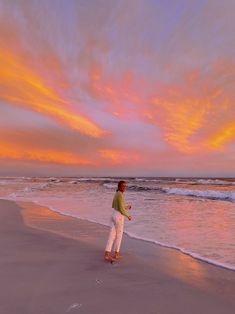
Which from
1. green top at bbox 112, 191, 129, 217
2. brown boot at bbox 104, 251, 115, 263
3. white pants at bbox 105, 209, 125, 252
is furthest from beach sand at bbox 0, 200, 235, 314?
green top at bbox 112, 191, 129, 217

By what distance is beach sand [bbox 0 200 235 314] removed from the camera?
482 cm

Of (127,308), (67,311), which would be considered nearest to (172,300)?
(127,308)

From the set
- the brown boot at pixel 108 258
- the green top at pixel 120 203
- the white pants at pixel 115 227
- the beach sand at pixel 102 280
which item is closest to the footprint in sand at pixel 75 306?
the beach sand at pixel 102 280

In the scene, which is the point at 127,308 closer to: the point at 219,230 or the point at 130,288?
the point at 130,288

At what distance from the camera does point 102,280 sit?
6031mm

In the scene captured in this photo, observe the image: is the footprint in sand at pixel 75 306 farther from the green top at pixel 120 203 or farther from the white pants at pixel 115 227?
the green top at pixel 120 203

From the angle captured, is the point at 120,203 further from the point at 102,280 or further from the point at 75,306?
the point at 75,306

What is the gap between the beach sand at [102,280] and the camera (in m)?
4.82

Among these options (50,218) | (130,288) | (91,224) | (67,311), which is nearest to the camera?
(67,311)

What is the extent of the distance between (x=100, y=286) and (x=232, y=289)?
2150mm

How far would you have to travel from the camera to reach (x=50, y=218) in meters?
14.8

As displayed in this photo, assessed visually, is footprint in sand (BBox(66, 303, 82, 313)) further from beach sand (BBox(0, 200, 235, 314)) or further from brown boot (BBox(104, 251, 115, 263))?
brown boot (BBox(104, 251, 115, 263))

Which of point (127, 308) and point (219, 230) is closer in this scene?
point (127, 308)

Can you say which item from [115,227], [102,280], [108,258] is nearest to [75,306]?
[102,280]
